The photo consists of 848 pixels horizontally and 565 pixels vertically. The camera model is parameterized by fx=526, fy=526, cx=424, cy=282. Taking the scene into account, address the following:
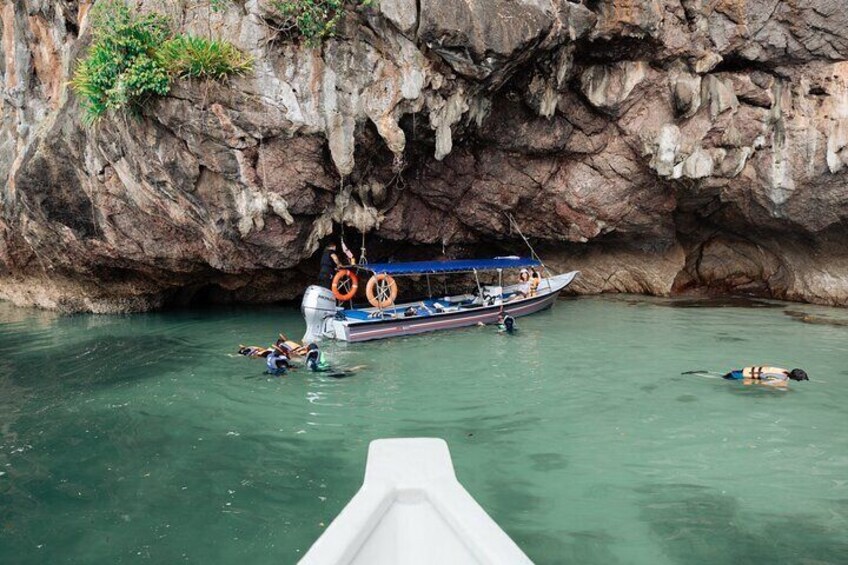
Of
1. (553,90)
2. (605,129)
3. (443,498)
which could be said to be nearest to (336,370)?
(443,498)

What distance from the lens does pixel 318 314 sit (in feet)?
40.3

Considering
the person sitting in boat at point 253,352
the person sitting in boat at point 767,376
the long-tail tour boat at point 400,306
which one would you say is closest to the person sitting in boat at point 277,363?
the person sitting in boat at point 253,352

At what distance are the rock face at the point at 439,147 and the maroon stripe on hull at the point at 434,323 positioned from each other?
10.8 ft

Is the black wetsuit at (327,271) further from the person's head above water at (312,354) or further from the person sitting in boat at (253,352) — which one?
the person's head above water at (312,354)

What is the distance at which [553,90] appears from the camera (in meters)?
13.3

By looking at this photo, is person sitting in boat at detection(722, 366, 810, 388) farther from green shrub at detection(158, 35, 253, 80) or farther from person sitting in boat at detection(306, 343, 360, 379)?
green shrub at detection(158, 35, 253, 80)

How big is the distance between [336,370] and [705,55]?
12.0 m

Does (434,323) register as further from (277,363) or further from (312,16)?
(312,16)

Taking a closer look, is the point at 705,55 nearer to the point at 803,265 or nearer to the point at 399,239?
the point at 803,265

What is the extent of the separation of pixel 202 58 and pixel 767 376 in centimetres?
1177

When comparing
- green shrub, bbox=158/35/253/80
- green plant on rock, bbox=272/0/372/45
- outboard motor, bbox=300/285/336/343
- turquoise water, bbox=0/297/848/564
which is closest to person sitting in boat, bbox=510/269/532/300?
turquoise water, bbox=0/297/848/564

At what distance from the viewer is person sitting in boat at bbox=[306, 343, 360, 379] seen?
30.7 ft

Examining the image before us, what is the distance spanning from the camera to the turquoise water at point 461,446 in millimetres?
4461

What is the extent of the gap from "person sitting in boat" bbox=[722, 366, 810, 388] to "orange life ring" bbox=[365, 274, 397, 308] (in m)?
7.64
